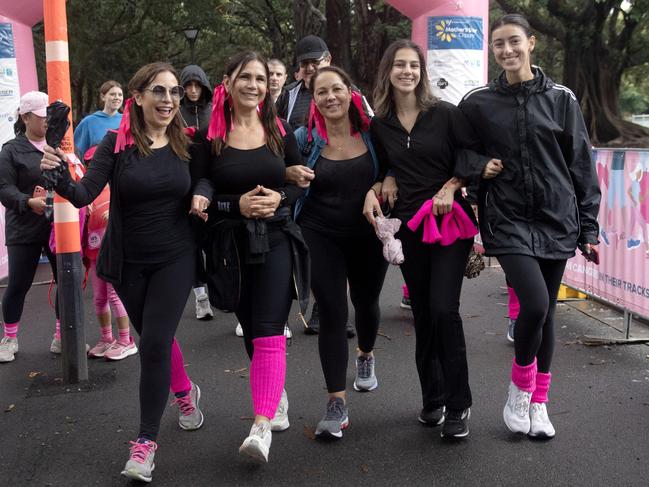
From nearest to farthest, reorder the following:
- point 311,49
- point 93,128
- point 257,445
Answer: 1. point 257,445
2. point 311,49
3. point 93,128

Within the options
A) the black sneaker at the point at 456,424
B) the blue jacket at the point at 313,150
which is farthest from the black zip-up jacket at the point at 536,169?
the black sneaker at the point at 456,424

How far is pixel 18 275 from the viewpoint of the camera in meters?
5.75

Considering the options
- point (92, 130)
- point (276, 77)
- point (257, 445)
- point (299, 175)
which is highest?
point (276, 77)

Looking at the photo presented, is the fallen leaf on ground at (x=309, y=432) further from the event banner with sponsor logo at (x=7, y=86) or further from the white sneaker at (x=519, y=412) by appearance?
the event banner with sponsor logo at (x=7, y=86)

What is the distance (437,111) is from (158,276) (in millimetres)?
1654

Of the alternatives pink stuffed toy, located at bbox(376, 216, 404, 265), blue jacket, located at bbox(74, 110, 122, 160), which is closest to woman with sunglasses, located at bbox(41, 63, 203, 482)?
pink stuffed toy, located at bbox(376, 216, 404, 265)

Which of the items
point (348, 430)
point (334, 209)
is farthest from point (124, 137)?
point (348, 430)

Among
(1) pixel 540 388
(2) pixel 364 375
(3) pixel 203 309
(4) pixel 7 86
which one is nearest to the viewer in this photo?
(1) pixel 540 388

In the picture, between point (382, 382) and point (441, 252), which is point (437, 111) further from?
point (382, 382)

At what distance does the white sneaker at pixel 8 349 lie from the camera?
571 cm

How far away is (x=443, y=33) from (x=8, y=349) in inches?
206

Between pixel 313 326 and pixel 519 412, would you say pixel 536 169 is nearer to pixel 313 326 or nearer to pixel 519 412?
pixel 519 412

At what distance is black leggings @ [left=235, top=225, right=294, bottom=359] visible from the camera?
3777 mm

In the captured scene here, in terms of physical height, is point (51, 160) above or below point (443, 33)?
below
